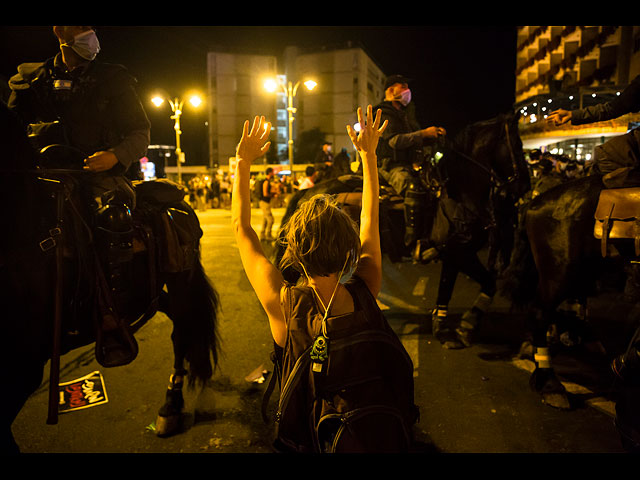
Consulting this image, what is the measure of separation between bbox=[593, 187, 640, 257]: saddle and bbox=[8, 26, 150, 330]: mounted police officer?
3.72m

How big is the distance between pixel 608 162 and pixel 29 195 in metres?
4.38

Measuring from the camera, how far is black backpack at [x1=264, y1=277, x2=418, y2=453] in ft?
5.41

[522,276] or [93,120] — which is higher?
A: [93,120]

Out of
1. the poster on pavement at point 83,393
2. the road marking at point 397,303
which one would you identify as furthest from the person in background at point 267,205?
the poster on pavement at point 83,393

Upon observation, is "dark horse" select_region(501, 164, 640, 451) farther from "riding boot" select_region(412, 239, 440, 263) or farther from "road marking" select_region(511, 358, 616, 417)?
"riding boot" select_region(412, 239, 440, 263)

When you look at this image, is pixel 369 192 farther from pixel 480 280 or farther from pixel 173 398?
pixel 480 280

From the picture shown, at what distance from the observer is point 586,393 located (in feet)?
13.4

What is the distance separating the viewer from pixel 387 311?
685cm

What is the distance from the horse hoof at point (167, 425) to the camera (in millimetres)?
3512

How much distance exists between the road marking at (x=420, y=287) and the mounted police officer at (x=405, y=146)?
2.08m

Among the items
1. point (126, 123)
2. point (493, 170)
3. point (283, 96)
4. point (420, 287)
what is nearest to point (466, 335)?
point (493, 170)

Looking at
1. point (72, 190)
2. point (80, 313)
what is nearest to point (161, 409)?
point (80, 313)

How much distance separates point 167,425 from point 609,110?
4.47 metres

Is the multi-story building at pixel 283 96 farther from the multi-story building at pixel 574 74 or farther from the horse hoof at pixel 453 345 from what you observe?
the horse hoof at pixel 453 345
